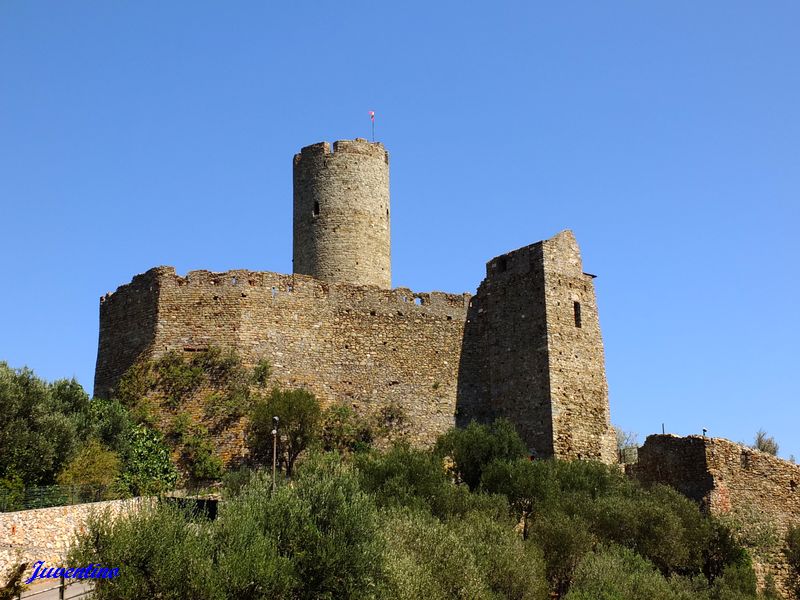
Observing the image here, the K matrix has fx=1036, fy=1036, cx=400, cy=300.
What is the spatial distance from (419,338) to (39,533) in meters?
14.5

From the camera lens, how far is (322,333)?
32.5 meters

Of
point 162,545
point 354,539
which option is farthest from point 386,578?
point 162,545

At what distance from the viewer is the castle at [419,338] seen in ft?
101

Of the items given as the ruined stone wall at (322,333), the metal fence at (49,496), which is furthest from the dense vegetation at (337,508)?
the ruined stone wall at (322,333)

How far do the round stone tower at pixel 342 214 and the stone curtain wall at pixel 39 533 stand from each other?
15.1m

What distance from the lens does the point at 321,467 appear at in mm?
22750

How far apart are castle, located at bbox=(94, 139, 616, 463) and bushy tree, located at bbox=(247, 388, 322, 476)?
215cm

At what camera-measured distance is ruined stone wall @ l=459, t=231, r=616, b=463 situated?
30.2 meters

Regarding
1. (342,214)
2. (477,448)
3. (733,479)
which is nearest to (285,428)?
(477,448)

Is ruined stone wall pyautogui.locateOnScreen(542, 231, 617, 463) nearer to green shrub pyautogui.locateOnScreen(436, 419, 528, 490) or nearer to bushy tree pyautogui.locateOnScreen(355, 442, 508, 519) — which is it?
green shrub pyautogui.locateOnScreen(436, 419, 528, 490)

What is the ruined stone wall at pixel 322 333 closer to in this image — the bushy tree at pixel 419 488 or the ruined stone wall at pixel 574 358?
the ruined stone wall at pixel 574 358

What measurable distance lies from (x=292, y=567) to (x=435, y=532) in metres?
4.12

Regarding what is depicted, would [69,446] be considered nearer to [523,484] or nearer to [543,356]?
[523,484]

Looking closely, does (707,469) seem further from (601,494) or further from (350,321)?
(350,321)
